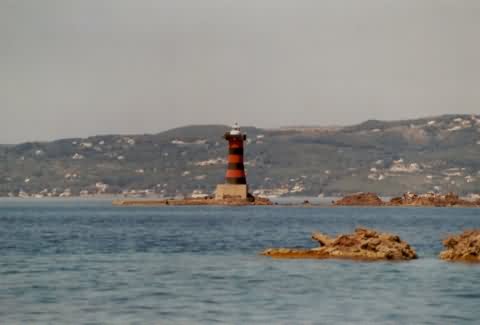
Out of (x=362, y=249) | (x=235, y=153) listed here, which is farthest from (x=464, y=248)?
(x=235, y=153)

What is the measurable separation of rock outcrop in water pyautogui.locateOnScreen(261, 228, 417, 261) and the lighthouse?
108m

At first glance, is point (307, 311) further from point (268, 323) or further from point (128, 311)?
point (128, 311)

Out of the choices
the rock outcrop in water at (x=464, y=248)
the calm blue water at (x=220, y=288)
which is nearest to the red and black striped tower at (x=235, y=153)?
the calm blue water at (x=220, y=288)

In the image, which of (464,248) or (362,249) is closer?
(464,248)

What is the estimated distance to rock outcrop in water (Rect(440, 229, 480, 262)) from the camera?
198 feet

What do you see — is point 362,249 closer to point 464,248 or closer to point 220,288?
point 464,248

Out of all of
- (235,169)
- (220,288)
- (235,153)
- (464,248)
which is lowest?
(220,288)

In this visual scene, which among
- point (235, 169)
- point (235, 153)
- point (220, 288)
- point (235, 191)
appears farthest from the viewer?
point (235, 191)

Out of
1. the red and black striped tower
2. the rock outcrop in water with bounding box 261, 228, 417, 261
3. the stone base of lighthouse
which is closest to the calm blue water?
the rock outcrop in water with bounding box 261, 228, 417, 261

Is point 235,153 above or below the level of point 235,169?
above

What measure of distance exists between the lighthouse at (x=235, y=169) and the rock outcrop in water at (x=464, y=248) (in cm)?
11020

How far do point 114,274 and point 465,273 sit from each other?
1636cm

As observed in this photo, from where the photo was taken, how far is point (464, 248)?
61031 mm

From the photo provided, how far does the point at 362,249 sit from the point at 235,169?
113755mm
